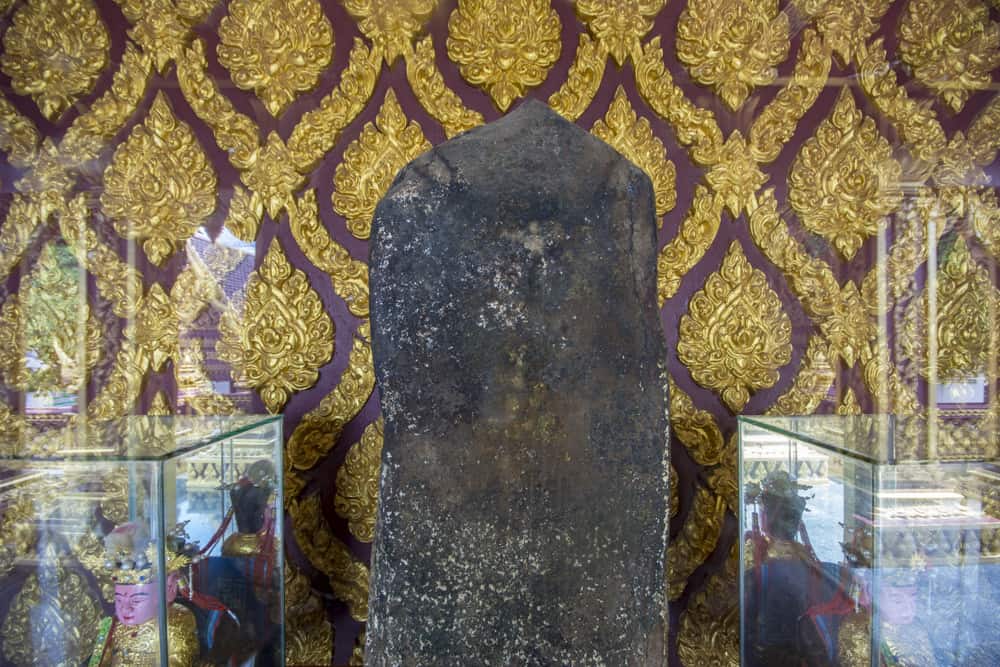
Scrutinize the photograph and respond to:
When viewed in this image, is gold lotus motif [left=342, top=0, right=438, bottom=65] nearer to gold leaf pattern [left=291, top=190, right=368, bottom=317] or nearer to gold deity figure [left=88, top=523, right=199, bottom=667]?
gold leaf pattern [left=291, top=190, right=368, bottom=317]

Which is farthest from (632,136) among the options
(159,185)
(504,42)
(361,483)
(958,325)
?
(159,185)

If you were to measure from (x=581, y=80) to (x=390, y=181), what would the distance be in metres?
0.62

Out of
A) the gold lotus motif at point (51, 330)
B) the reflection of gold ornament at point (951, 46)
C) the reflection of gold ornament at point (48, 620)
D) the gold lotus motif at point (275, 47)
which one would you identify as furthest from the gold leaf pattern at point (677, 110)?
the reflection of gold ornament at point (48, 620)

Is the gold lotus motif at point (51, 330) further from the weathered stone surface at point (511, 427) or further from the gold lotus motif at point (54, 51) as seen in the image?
the weathered stone surface at point (511, 427)

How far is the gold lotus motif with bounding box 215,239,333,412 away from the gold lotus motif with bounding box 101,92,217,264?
254 mm

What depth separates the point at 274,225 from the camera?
1.75 metres

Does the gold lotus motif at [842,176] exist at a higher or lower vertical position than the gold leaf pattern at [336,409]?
higher

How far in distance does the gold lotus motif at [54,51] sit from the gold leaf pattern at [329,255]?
2.33 feet

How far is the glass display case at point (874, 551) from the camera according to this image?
119cm

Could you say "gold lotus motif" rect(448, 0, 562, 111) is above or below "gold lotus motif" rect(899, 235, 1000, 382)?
above

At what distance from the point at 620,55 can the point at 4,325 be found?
1.94 m

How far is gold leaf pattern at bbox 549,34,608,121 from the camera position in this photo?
5.67 feet

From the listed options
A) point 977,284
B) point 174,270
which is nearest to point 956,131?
point 977,284

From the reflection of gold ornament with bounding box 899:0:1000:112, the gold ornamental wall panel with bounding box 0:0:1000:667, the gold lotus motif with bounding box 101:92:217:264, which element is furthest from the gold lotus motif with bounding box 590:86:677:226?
the gold lotus motif with bounding box 101:92:217:264
